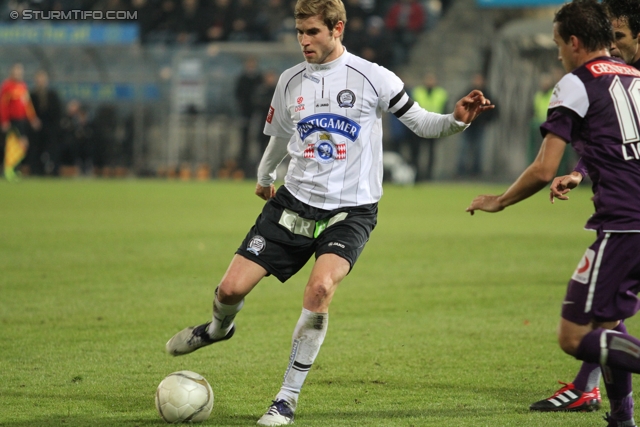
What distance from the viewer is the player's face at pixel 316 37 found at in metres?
5.28

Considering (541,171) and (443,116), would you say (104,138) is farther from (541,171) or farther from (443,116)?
(541,171)

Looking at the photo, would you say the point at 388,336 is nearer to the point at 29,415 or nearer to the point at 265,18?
the point at 29,415

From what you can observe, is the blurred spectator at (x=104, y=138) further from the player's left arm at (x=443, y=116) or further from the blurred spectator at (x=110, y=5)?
the player's left arm at (x=443, y=116)

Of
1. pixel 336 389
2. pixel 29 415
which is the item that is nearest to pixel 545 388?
pixel 336 389

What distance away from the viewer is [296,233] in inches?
209

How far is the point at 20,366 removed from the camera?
242 inches

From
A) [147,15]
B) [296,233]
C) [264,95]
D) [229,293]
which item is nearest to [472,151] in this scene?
[264,95]

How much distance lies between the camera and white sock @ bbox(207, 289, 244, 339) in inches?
210

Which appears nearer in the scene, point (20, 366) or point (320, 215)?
point (320, 215)

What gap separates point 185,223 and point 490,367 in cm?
963

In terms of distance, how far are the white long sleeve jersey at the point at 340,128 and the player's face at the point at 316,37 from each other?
106mm

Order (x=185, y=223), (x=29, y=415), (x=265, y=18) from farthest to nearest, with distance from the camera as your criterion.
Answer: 1. (x=265, y=18)
2. (x=185, y=223)
3. (x=29, y=415)

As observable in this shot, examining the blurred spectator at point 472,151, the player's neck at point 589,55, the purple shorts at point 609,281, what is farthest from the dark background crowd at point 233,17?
the purple shorts at point 609,281

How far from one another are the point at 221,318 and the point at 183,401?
681 millimetres
